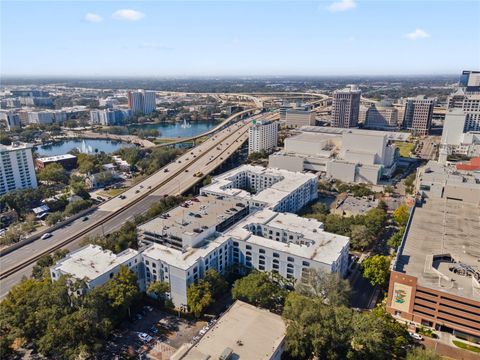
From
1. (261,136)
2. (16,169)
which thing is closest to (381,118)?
(261,136)

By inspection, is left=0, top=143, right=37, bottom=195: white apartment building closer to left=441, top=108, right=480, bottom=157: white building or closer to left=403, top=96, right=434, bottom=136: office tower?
left=441, top=108, right=480, bottom=157: white building

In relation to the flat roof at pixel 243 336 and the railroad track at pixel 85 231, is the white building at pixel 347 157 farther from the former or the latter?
the flat roof at pixel 243 336

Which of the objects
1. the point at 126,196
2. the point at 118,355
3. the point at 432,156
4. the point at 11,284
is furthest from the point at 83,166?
the point at 432,156

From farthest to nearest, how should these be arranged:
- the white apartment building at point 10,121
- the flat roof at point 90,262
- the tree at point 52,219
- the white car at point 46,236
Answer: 1. the white apartment building at point 10,121
2. the tree at point 52,219
3. the white car at point 46,236
4. the flat roof at point 90,262

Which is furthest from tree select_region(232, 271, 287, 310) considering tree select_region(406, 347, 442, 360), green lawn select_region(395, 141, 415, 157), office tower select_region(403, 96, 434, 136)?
office tower select_region(403, 96, 434, 136)

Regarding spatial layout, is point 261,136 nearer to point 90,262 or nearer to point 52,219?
point 52,219

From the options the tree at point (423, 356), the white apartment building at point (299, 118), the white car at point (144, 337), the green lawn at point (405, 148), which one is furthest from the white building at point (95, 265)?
the white apartment building at point (299, 118)

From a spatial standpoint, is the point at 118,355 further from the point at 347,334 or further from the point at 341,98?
the point at 341,98
